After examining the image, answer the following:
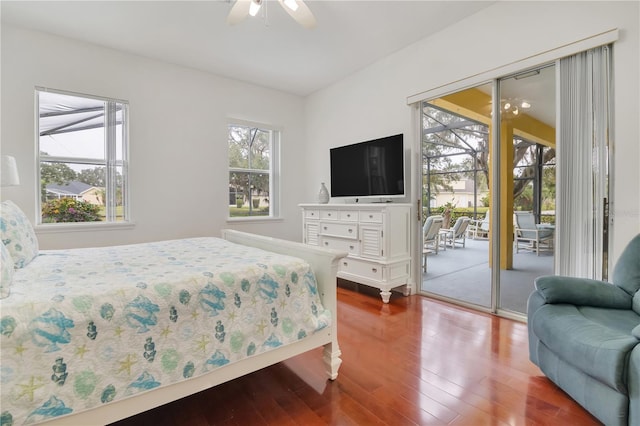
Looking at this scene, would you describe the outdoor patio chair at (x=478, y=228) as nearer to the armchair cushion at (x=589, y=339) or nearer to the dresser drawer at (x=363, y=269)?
the dresser drawer at (x=363, y=269)

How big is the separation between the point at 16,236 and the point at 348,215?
2.71 metres

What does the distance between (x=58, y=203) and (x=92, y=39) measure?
1.73 m

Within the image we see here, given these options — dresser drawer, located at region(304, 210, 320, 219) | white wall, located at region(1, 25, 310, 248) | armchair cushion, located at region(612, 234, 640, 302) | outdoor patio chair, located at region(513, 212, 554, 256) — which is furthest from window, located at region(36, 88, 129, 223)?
armchair cushion, located at region(612, 234, 640, 302)

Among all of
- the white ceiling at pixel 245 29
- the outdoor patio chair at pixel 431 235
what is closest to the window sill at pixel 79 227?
the white ceiling at pixel 245 29

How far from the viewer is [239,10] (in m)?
2.20

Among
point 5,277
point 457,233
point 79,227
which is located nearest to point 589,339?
point 457,233

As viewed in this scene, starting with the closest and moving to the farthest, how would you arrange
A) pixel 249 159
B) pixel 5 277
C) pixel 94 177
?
1. pixel 5 277
2. pixel 94 177
3. pixel 249 159

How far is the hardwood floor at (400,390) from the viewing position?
1.49 meters

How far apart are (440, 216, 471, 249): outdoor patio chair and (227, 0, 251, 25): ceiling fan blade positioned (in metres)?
2.74

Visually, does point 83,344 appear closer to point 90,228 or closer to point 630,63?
point 90,228

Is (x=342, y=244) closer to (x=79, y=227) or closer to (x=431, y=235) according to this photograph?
(x=431, y=235)

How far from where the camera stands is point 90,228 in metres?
3.28

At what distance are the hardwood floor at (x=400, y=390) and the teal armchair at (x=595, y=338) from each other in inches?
5.4

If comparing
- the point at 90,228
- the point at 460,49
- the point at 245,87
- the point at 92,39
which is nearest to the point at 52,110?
the point at 92,39
